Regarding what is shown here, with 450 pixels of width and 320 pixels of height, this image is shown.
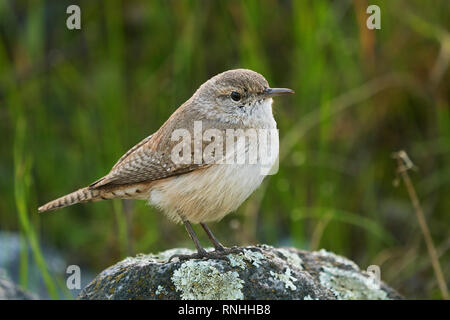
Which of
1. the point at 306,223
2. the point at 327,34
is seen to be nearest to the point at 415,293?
the point at 306,223

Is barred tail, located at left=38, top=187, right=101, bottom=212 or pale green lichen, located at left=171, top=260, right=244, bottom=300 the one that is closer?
pale green lichen, located at left=171, top=260, right=244, bottom=300

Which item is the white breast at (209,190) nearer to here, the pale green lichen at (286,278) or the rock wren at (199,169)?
the rock wren at (199,169)

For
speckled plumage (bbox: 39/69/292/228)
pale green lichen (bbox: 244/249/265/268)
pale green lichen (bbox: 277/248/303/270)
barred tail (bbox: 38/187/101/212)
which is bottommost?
pale green lichen (bbox: 277/248/303/270)

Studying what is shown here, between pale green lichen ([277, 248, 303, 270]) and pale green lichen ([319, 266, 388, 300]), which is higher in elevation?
pale green lichen ([277, 248, 303, 270])

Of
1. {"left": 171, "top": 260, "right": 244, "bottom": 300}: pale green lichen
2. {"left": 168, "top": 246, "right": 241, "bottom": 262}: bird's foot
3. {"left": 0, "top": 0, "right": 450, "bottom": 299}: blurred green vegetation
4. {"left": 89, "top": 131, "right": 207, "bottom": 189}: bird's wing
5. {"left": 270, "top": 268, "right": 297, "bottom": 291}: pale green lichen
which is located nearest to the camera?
{"left": 171, "top": 260, "right": 244, "bottom": 300}: pale green lichen

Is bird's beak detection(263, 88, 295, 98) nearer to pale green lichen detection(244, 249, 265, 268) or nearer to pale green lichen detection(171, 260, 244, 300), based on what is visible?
pale green lichen detection(244, 249, 265, 268)

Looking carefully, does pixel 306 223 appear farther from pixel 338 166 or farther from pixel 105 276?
pixel 105 276

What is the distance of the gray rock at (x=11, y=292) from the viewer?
4.66m

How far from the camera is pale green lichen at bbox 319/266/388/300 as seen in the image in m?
4.59

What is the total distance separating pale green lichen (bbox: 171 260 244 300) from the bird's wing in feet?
2.18

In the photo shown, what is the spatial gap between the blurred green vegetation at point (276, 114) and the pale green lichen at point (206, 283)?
2261mm

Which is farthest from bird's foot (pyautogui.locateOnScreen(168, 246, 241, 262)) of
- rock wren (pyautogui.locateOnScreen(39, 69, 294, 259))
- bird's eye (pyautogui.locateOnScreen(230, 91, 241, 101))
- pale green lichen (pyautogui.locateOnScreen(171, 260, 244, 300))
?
bird's eye (pyautogui.locateOnScreen(230, 91, 241, 101))

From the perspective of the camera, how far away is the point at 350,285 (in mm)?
4684

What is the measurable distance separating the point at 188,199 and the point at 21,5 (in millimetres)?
5109
